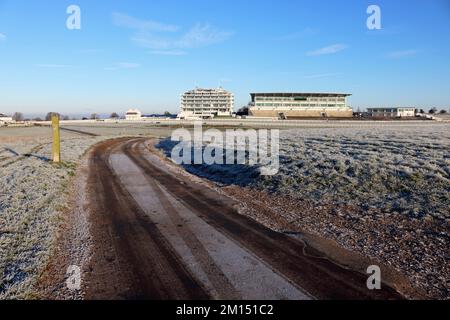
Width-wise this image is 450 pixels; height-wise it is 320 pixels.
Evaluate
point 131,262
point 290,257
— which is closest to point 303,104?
point 290,257

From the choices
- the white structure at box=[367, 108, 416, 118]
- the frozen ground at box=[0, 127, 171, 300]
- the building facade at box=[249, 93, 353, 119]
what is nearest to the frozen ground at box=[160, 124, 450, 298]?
the frozen ground at box=[0, 127, 171, 300]

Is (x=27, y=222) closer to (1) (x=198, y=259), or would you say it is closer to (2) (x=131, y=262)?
(2) (x=131, y=262)

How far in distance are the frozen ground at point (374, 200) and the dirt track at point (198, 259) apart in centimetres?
151

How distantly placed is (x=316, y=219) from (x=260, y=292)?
5575 mm

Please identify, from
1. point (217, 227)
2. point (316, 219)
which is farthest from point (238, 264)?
point (316, 219)

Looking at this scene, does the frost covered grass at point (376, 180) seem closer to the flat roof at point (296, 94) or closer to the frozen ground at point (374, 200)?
the frozen ground at point (374, 200)

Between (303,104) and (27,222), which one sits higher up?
(303,104)

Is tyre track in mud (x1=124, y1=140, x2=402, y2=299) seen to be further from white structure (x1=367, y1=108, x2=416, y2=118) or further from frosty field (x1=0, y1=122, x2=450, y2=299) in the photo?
white structure (x1=367, y1=108, x2=416, y2=118)

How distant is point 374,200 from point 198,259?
7962 millimetres

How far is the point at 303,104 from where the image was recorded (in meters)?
189

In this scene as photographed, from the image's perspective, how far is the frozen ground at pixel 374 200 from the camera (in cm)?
835

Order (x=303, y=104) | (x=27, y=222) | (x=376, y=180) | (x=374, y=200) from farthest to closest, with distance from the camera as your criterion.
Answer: (x=303, y=104), (x=376, y=180), (x=374, y=200), (x=27, y=222)

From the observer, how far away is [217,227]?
10.3m

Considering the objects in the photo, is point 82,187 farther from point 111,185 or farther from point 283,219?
point 283,219
